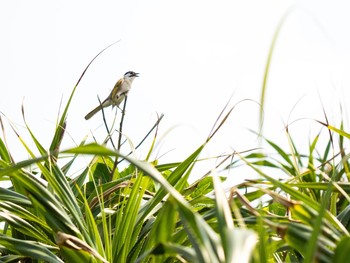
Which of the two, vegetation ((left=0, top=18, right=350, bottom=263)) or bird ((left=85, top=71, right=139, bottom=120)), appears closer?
vegetation ((left=0, top=18, right=350, bottom=263))

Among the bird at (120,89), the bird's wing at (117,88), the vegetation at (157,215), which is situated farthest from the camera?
the bird's wing at (117,88)

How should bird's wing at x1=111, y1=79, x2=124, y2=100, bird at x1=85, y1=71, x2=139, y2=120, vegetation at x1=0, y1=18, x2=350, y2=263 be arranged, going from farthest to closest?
bird's wing at x1=111, y1=79, x2=124, y2=100
bird at x1=85, y1=71, x2=139, y2=120
vegetation at x1=0, y1=18, x2=350, y2=263

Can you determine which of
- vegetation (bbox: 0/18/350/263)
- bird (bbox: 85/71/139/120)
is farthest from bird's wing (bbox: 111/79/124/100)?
vegetation (bbox: 0/18/350/263)

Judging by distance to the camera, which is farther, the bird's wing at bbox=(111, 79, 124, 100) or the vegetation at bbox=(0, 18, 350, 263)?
the bird's wing at bbox=(111, 79, 124, 100)

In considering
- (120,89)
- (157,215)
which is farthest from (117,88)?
(157,215)

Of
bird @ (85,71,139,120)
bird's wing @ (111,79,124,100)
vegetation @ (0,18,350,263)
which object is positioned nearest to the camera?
vegetation @ (0,18,350,263)

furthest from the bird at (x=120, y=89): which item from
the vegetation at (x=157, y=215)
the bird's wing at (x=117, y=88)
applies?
the vegetation at (x=157, y=215)

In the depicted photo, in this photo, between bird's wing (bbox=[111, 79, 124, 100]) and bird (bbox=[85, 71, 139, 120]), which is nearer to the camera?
bird (bbox=[85, 71, 139, 120])

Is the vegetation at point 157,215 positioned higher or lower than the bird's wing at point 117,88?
lower

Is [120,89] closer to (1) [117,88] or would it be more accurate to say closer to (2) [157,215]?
(1) [117,88]

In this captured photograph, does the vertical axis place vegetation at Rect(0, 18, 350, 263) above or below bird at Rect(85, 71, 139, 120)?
below

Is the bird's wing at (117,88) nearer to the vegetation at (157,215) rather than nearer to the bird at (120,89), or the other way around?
the bird at (120,89)

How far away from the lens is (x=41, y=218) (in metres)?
2.59

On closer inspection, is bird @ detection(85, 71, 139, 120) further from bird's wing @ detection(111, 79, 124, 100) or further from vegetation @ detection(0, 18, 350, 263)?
vegetation @ detection(0, 18, 350, 263)
